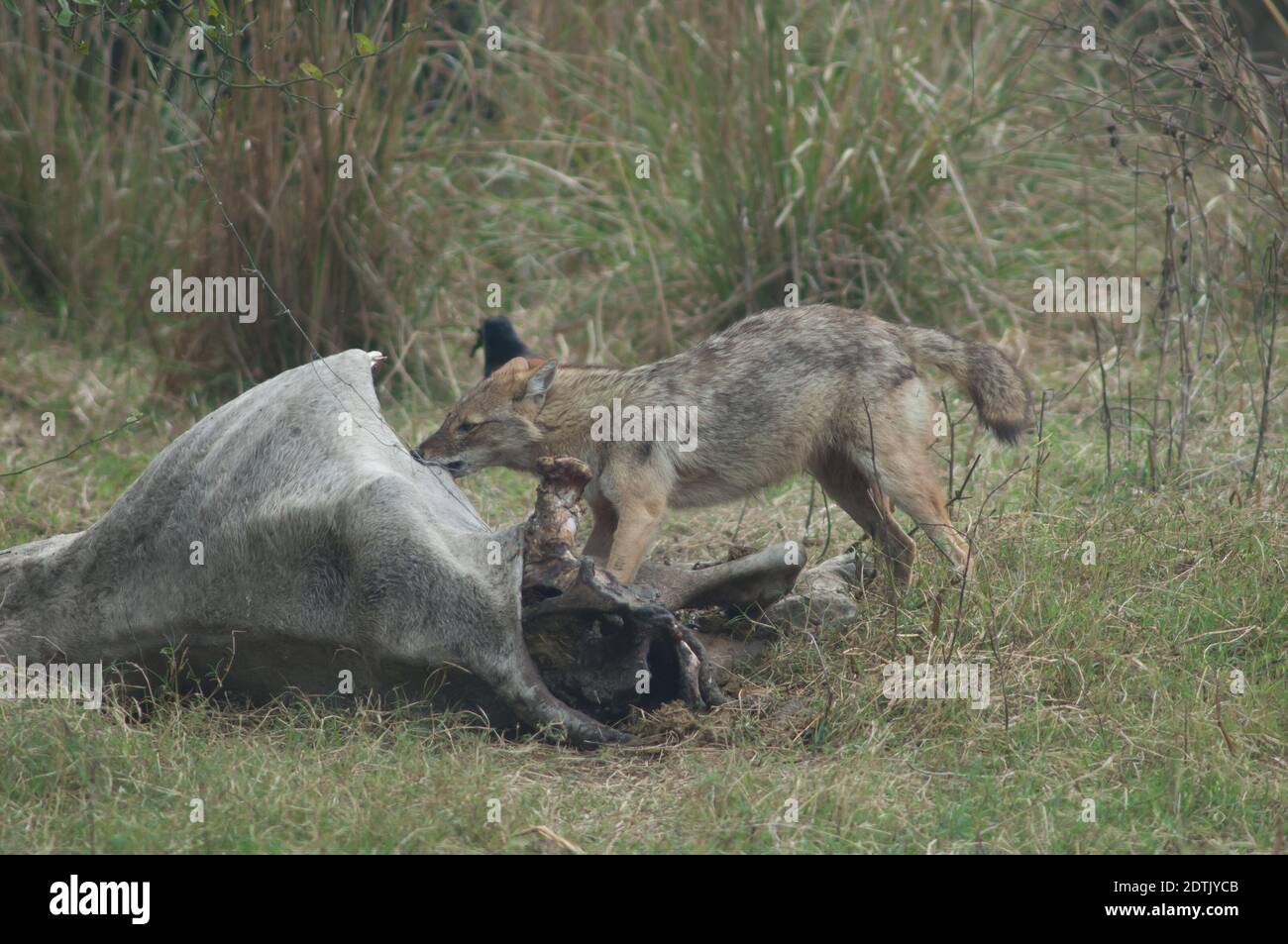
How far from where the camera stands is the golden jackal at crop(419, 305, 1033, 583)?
589cm

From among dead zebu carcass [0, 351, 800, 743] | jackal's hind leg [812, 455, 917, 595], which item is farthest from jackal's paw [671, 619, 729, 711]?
jackal's hind leg [812, 455, 917, 595]

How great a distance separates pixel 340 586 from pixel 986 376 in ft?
9.44

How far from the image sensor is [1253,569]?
5.83 meters

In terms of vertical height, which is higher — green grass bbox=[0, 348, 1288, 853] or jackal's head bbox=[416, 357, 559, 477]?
jackal's head bbox=[416, 357, 559, 477]

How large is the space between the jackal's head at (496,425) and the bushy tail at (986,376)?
1604 millimetres

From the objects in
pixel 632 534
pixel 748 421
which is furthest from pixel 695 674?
pixel 748 421

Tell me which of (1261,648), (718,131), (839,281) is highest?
(718,131)

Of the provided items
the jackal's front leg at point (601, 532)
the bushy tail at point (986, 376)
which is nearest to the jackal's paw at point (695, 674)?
the jackal's front leg at point (601, 532)

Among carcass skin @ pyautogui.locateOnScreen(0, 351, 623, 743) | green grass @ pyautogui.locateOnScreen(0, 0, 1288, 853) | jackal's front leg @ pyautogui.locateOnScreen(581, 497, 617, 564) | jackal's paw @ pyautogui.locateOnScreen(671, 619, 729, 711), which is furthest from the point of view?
jackal's front leg @ pyautogui.locateOnScreen(581, 497, 617, 564)

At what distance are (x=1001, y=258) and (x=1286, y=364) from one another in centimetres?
206

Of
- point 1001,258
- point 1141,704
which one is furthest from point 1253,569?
point 1001,258

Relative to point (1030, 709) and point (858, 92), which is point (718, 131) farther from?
point (1030, 709)

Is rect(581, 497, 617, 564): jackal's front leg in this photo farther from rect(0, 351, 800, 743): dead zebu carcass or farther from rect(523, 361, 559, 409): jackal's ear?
rect(0, 351, 800, 743): dead zebu carcass

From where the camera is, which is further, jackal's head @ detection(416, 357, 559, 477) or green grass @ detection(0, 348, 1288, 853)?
jackal's head @ detection(416, 357, 559, 477)
